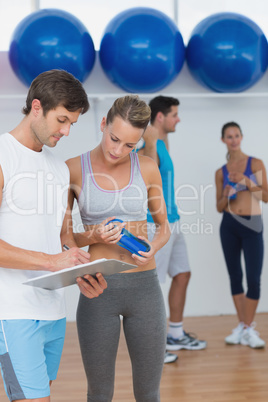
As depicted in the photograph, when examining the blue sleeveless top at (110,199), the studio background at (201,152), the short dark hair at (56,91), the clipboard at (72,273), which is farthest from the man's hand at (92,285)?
the studio background at (201,152)

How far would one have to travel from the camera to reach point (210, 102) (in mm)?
4051

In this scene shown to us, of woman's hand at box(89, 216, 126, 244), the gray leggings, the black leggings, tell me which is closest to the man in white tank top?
woman's hand at box(89, 216, 126, 244)

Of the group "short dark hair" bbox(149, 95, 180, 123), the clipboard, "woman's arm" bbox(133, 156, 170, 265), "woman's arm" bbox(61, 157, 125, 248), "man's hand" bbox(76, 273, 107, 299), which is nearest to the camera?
the clipboard

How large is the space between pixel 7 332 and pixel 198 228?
289 centimetres

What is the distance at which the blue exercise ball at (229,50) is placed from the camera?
134 inches

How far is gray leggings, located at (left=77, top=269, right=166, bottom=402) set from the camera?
166cm

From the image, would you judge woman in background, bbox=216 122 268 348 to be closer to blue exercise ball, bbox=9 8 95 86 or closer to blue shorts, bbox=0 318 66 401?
blue exercise ball, bbox=9 8 95 86

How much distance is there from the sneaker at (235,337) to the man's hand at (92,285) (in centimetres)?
202

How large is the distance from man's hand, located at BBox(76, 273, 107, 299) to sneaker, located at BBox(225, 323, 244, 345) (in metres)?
2.02

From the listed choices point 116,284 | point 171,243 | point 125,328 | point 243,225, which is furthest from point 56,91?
point 243,225

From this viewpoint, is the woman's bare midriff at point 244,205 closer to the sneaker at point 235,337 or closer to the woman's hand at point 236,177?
the woman's hand at point 236,177

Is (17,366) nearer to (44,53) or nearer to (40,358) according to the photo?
(40,358)

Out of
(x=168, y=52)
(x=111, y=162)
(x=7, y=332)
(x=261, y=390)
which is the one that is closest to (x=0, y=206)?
(x=7, y=332)

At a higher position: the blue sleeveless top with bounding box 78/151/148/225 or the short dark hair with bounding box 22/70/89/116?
the short dark hair with bounding box 22/70/89/116
